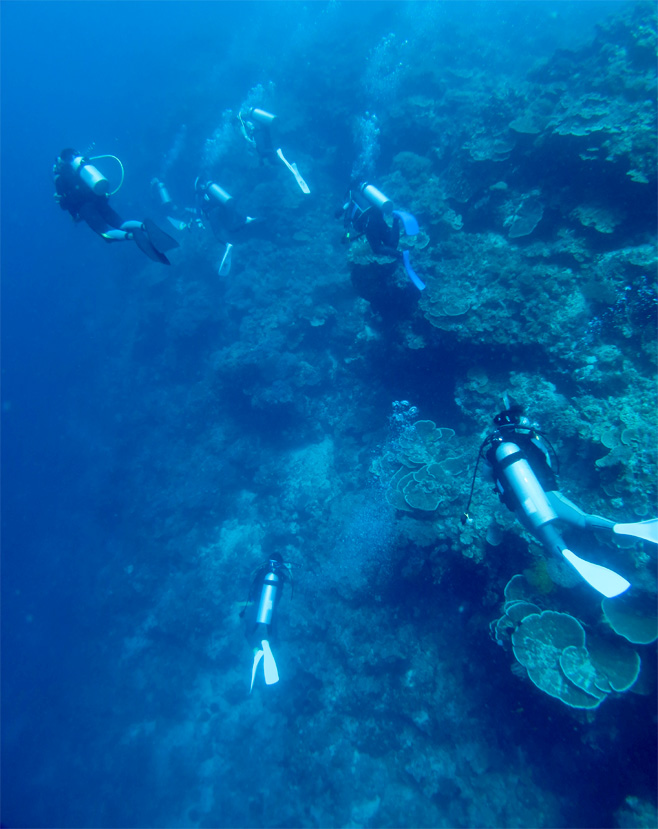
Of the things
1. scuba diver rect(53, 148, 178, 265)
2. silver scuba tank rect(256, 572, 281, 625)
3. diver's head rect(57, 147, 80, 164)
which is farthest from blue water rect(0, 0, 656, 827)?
diver's head rect(57, 147, 80, 164)

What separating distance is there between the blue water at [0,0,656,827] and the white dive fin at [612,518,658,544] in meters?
1.22

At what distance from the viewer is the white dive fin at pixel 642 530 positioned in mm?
3418

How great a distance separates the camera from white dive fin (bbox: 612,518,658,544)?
342cm

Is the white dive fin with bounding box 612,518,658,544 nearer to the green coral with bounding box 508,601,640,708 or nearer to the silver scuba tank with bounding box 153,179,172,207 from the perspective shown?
the green coral with bounding box 508,601,640,708

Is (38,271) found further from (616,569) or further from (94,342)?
(616,569)

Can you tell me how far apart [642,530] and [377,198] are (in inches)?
227

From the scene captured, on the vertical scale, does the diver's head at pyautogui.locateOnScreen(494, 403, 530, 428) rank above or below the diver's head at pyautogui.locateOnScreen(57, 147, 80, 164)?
below

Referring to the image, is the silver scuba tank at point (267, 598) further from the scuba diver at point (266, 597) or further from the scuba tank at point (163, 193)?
the scuba tank at point (163, 193)

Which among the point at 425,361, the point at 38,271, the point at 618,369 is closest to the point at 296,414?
the point at 425,361

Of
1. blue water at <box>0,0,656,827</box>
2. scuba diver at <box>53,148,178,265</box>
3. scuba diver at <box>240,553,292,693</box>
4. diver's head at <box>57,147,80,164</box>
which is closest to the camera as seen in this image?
blue water at <box>0,0,656,827</box>

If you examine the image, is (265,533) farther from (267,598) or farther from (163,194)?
(163,194)

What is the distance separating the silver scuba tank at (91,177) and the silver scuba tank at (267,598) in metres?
7.37

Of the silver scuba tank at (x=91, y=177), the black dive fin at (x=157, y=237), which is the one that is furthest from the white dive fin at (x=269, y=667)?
the silver scuba tank at (x=91, y=177)

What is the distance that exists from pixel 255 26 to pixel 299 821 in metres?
35.8
